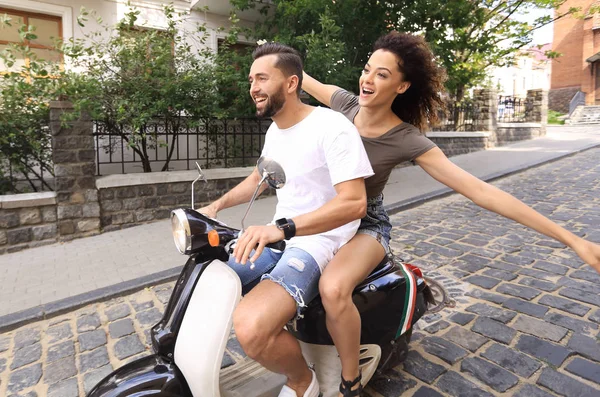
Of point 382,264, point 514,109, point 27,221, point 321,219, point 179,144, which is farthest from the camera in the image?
point 514,109

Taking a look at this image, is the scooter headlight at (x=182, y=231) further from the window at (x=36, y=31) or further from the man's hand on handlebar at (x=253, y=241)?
the window at (x=36, y=31)

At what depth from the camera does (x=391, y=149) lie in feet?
7.94

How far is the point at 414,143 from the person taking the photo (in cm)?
238

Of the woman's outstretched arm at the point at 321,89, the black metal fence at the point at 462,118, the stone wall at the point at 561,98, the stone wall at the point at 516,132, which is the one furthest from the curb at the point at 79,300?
the stone wall at the point at 561,98

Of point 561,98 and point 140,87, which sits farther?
point 561,98

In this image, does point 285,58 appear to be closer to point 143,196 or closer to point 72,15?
point 143,196

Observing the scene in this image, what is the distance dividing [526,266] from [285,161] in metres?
3.40

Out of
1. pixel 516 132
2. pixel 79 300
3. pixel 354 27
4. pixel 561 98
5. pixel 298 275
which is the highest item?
pixel 561 98

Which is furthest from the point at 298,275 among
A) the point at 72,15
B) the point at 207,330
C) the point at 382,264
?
the point at 72,15

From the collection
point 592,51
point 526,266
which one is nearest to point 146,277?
point 526,266

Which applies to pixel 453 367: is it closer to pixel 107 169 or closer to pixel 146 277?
pixel 146 277

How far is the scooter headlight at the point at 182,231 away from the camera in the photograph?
173cm

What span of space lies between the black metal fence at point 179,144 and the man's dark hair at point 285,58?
4.55 m

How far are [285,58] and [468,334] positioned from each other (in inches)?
92.9
